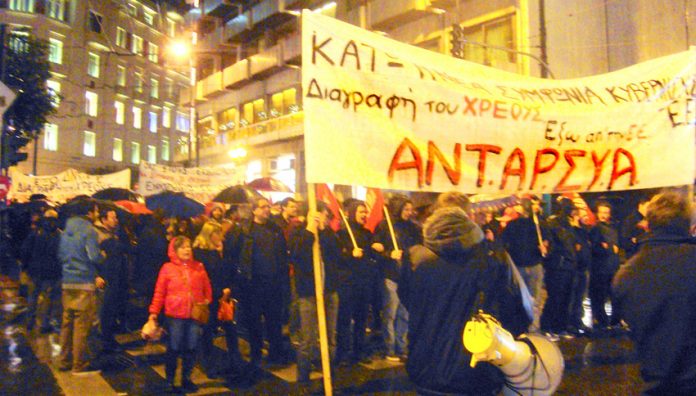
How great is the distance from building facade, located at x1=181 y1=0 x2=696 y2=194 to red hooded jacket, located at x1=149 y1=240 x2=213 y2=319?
9437 millimetres

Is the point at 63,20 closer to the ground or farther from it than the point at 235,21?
farther from it

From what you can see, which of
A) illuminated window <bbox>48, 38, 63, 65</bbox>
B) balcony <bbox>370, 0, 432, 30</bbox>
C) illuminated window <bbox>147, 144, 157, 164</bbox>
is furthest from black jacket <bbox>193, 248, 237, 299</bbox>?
illuminated window <bbox>147, 144, 157, 164</bbox>

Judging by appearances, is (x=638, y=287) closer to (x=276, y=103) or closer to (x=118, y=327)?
(x=118, y=327)

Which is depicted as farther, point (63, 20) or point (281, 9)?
point (63, 20)

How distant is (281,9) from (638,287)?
1123 inches

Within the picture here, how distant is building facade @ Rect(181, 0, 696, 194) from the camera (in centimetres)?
1881

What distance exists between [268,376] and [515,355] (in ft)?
14.7

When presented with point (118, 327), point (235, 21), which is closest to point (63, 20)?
point (235, 21)

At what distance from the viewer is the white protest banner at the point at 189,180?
523 inches

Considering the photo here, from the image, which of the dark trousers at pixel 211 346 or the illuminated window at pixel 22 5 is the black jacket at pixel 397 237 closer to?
the dark trousers at pixel 211 346

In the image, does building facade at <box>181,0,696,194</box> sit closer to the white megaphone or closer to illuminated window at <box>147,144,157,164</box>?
the white megaphone

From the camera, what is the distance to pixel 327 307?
709 centimetres

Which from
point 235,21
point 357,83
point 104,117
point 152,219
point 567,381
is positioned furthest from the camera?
point 104,117

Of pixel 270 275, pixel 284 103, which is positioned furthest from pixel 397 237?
pixel 284 103
